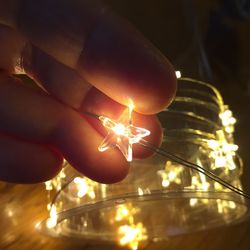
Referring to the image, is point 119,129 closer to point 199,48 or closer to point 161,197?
point 161,197

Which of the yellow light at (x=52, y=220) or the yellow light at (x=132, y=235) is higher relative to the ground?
the yellow light at (x=52, y=220)

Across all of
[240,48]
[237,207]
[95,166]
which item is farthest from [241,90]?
[95,166]

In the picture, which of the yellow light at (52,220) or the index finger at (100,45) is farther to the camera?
the yellow light at (52,220)

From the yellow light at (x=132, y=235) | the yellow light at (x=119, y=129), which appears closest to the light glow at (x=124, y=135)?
the yellow light at (x=119, y=129)

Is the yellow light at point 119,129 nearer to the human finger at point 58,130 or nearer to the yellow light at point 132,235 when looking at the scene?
the human finger at point 58,130

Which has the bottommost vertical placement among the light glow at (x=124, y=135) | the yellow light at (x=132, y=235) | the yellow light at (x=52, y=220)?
the yellow light at (x=132, y=235)
